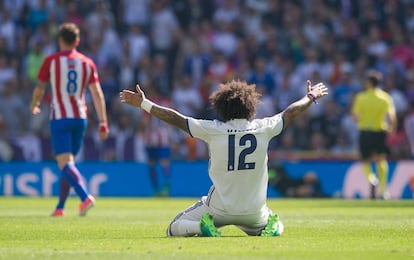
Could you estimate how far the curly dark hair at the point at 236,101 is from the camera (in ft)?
34.3

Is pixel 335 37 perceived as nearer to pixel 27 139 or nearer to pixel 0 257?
pixel 27 139

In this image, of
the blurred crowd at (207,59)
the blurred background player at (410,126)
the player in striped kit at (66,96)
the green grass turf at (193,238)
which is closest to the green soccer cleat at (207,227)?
the green grass turf at (193,238)

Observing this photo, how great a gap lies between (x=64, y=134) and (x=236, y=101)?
16.8ft

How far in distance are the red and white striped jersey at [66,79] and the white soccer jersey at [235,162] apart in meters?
4.98

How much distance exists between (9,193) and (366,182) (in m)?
7.80

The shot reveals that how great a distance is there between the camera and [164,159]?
2542 centimetres

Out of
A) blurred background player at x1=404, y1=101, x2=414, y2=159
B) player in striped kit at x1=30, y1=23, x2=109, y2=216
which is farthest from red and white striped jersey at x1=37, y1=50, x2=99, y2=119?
blurred background player at x1=404, y1=101, x2=414, y2=159

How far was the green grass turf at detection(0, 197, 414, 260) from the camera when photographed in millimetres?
8977

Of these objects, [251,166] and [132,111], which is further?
[132,111]

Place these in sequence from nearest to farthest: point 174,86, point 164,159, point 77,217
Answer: point 77,217 < point 164,159 < point 174,86

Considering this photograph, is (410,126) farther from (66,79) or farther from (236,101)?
(236,101)

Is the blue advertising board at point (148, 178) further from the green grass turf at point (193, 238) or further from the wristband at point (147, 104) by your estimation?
the wristband at point (147, 104)

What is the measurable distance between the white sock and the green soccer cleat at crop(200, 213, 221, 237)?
0.05 m

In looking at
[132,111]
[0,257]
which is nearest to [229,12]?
[132,111]
